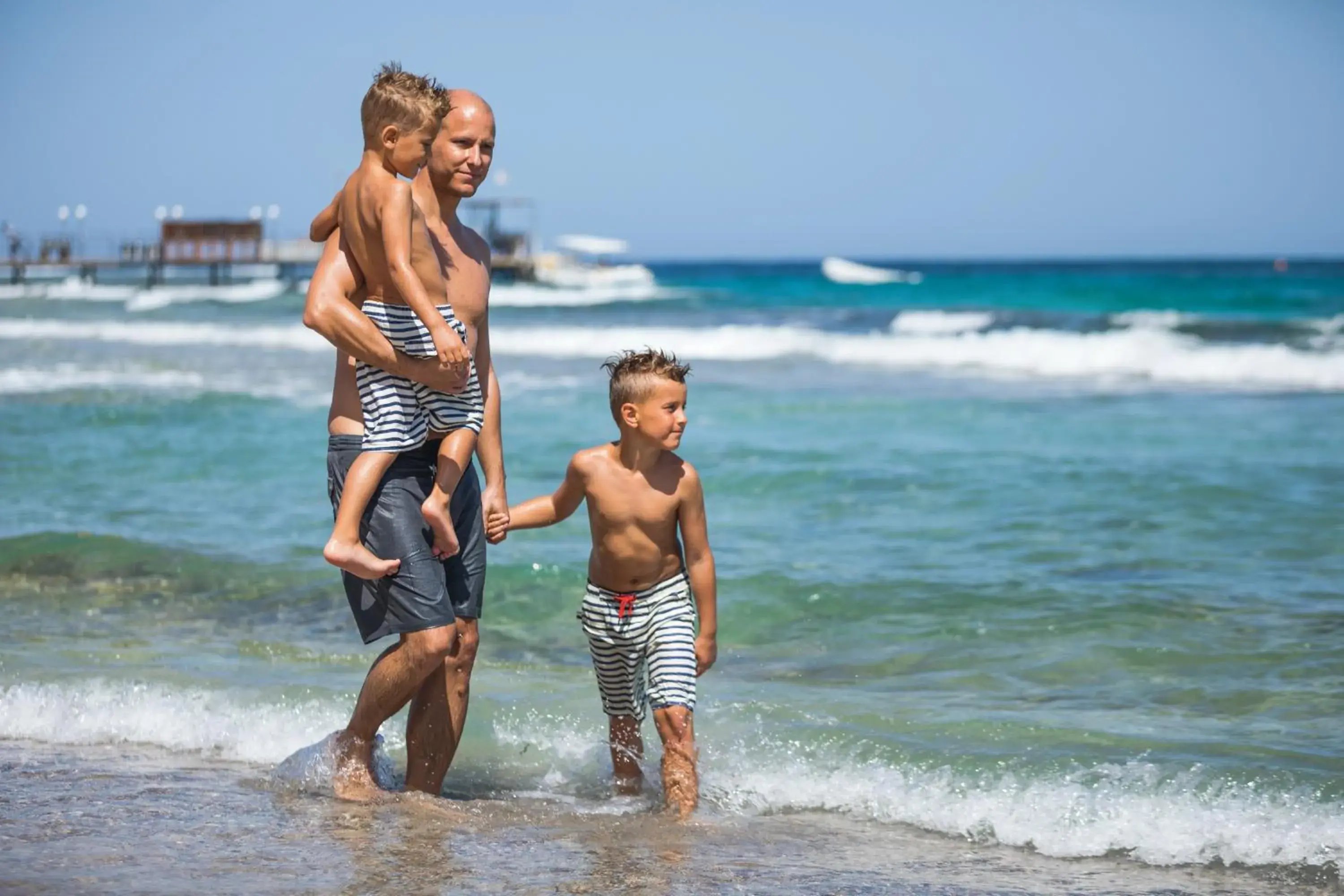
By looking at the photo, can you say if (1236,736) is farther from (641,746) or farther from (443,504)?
(443,504)

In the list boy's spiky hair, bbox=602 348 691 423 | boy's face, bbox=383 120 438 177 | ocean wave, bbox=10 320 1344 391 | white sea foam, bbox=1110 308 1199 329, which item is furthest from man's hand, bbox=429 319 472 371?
white sea foam, bbox=1110 308 1199 329

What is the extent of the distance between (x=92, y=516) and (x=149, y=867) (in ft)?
19.9

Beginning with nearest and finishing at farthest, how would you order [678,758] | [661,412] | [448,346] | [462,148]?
[448,346] → [462,148] → [661,412] → [678,758]

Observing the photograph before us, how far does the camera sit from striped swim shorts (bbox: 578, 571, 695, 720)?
171 inches

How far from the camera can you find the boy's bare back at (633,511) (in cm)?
438

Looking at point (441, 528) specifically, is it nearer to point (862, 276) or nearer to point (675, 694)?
point (675, 694)

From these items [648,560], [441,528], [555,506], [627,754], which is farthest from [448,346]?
[627,754]

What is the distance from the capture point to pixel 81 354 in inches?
963

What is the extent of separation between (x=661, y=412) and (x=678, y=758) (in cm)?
105

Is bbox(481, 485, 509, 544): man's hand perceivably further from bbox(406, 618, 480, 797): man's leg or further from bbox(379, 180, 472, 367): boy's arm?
bbox(379, 180, 472, 367): boy's arm

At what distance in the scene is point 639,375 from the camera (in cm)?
425

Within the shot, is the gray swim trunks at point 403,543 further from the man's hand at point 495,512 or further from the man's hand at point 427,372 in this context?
the man's hand at point 427,372

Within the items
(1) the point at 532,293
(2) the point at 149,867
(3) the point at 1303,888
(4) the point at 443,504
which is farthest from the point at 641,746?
(1) the point at 532,293

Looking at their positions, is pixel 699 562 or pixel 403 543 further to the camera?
pixel 699 562
